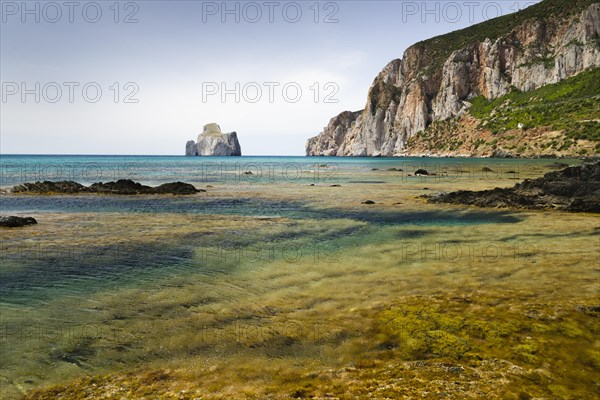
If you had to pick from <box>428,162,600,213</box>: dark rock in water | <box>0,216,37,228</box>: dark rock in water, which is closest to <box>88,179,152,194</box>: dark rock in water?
<box>0,216,37,228</box>: dark rock in water

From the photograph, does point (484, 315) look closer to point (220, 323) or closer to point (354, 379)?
point (354, 379)

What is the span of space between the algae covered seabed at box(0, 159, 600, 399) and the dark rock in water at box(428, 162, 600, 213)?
24.1 feet

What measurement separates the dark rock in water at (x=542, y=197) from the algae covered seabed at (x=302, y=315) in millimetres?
7341

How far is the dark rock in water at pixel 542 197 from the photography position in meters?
24.0

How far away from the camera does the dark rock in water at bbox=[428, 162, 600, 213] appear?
2395 cm

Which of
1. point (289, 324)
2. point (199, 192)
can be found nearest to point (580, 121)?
point (199, 192)

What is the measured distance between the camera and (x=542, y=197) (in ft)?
87.2

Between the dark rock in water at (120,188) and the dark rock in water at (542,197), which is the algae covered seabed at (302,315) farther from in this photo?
the dark rock in water at (120,188)

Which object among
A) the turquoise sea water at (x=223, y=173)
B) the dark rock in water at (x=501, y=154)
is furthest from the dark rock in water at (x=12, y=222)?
the dark rock in water at (x=501, y=154)

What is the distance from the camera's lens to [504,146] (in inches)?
5827

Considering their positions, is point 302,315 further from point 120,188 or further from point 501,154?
point 501,154

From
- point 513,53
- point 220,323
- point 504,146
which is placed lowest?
point 220,323

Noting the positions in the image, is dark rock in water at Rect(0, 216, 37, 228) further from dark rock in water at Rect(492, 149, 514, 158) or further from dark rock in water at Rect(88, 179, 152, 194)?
dark rock in water at Rect(492, 149, 514, 158)

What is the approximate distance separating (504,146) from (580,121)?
29.5 meters
